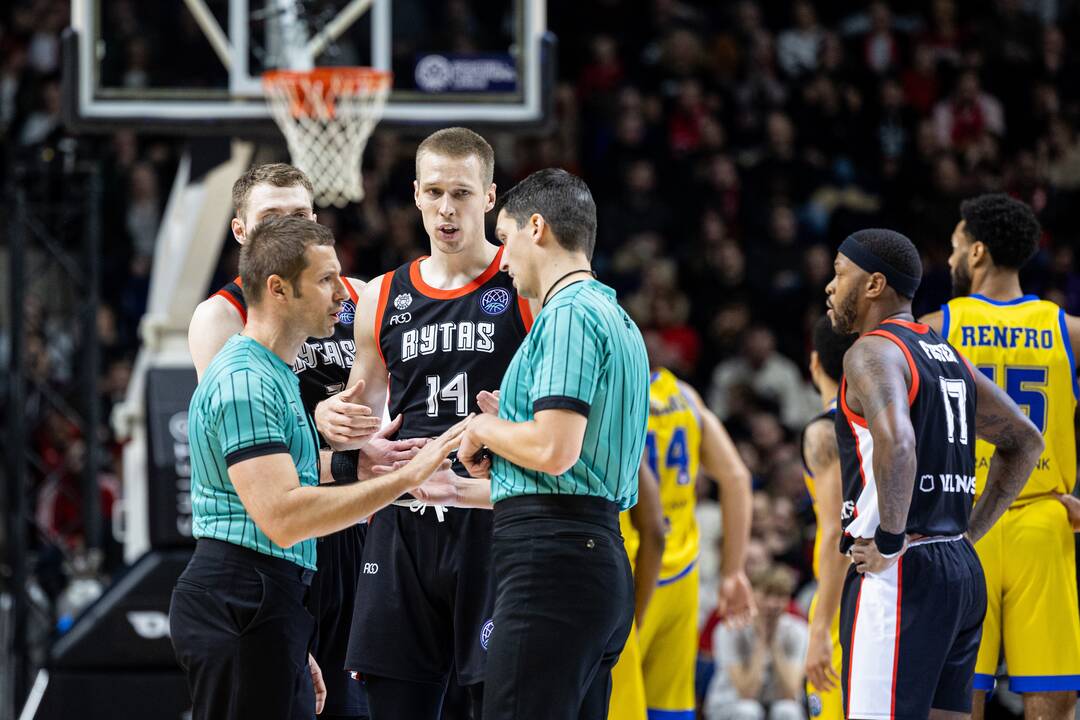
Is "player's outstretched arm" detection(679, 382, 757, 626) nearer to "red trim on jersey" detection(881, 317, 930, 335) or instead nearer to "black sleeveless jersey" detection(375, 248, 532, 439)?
"red trim on jersey" detection(881, 317, 930, 335)

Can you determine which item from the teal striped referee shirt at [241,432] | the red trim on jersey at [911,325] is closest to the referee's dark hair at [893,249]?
the red trim on jersey at [911,325]

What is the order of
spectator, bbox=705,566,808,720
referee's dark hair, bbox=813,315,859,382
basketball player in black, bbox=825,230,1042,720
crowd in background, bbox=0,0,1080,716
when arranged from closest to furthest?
1. basketball player in black, bbox=825,230,1042,720
2. referee's dark hair, bbox=813,315,859,382
3. spectator, bbox=705,566,808,720
4. crowd in background, bbox=0,0,1080,716

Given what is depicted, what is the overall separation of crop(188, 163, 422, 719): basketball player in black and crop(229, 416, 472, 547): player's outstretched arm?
1.18 m

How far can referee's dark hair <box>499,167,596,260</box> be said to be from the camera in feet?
17.6

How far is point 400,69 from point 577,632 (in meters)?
7.13

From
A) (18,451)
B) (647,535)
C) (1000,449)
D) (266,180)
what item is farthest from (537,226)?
(18,451)

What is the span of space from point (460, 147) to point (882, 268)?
169 cm

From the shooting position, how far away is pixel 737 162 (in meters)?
16.8

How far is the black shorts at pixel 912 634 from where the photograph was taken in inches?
234

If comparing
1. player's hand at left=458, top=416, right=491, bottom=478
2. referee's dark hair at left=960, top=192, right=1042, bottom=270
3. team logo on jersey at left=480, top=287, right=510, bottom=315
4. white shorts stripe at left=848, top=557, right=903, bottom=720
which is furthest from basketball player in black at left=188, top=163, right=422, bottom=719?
referee's dark hair at left=960, top=192, right=1042, bottom=270

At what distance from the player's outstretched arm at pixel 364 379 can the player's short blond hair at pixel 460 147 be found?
0.57 meters

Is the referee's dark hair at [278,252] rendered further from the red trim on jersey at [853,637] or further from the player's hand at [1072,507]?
the player's hand at [1072,507]

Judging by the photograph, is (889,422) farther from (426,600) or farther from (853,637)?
(426,600)

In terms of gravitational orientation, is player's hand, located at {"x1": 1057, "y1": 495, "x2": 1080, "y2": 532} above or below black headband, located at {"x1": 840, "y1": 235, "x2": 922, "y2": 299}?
below
